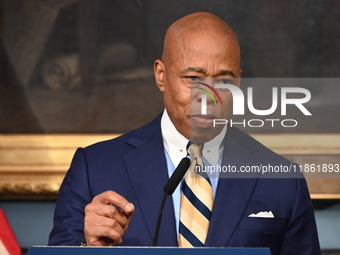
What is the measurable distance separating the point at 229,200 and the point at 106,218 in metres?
0.65

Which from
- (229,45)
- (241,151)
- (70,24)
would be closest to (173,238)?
(241,151)

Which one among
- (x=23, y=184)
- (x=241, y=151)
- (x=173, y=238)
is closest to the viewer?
(x=173, y=238)

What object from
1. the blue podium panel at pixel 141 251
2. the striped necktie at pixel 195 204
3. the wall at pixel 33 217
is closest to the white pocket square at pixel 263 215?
the striped necktie at pixel 195 204

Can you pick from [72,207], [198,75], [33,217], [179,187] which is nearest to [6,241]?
[33,217]

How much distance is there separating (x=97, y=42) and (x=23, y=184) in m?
0.83

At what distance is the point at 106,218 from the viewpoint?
225 centimetres

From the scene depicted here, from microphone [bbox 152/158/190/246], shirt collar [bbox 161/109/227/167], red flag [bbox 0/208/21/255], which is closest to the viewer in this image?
microphone [bbox 152/158/190/246]

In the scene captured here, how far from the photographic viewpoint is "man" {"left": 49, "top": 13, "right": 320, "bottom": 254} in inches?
106

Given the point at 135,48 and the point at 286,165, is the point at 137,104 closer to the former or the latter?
the point at 135,48

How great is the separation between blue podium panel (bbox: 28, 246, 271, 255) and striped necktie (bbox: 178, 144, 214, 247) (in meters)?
0.76

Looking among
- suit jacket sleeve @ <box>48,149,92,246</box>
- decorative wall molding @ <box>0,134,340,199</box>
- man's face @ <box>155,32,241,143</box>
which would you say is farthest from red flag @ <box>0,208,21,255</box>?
man's face @ <box>155,32,241,143</box>

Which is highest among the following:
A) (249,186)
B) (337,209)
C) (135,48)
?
(135,48)

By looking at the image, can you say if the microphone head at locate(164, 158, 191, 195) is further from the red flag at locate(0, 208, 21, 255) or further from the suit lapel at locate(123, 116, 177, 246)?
the red flag at locate(0, 208, 21, 255)

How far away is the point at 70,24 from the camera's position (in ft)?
13.3
